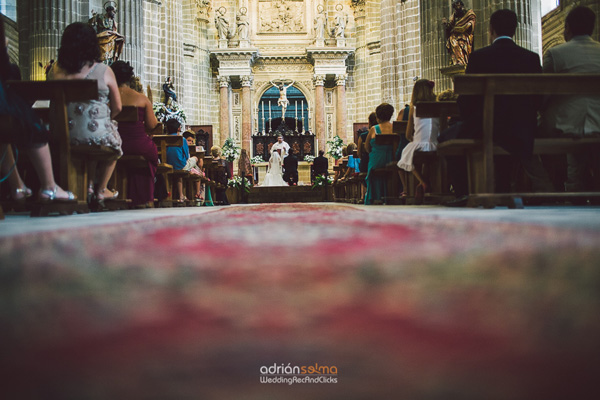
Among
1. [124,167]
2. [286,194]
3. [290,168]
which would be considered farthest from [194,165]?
[290,168]

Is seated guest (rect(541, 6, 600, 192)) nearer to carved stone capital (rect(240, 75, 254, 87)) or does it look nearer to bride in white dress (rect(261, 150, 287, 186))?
bride in white dress (rect(261, 150, 287, 186))

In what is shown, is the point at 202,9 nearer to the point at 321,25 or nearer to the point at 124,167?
the point at 321,25

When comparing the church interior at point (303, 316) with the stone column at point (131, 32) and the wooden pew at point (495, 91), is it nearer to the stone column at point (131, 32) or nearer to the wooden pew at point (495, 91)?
the wooden pew at point (495, 91)

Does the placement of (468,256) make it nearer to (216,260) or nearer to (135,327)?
(216,260)

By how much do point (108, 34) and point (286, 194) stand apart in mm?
6424

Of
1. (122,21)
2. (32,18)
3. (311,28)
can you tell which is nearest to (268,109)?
(311,28)

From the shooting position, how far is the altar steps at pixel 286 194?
555 inches

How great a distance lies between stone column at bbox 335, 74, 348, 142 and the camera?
20.2m

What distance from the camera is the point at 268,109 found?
22219mm

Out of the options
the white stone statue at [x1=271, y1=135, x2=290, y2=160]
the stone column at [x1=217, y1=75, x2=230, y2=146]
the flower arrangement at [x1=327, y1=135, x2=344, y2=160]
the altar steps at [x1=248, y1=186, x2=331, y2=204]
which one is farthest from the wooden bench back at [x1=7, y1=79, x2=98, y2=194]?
the stone column at [x1=217, y1=75, x2=230, y2=146]

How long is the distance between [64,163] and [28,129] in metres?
0.70

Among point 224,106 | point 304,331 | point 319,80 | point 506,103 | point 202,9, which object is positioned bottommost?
point 304,331

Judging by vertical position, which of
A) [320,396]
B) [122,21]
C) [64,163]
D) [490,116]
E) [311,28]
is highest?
[311,28]

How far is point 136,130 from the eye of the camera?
493 centimetres
